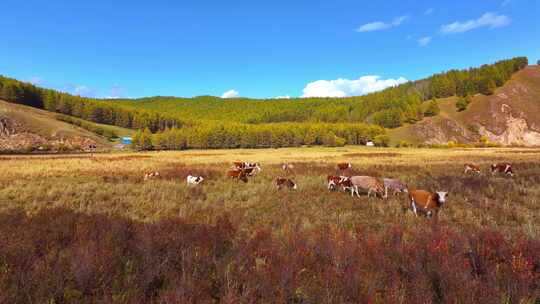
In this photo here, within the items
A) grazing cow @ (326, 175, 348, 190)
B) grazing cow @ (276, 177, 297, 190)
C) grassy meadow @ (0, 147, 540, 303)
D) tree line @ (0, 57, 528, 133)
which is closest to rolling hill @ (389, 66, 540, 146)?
tree line @ (0, 57, 528, 133)

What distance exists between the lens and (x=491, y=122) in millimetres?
119125

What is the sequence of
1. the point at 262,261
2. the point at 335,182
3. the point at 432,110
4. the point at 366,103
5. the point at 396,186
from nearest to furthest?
the point at 262,261 → the point at 396,186 → the point at 335,182 → the point at 432,110 → the point at 366,103

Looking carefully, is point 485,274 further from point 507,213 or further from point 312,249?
point 507,213

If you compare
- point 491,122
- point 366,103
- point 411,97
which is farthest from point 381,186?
point 366,103

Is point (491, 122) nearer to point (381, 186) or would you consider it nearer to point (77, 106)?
point (381, 186)

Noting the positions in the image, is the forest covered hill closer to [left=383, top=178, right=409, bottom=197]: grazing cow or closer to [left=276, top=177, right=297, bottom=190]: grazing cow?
[left=276, top=177, right=297, bottom=190]: grazing cow

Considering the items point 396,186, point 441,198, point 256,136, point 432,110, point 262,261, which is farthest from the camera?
point 432,110

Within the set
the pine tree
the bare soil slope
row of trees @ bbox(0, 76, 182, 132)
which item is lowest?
the bare soil slope

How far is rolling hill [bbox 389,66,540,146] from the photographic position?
373 ft

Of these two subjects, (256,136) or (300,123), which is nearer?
(256,136)

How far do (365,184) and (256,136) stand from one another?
98074 millimetres

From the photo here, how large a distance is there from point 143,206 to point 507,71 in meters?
201

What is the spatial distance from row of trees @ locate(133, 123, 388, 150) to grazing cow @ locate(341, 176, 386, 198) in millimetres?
92681

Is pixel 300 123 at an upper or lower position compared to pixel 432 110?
lower
